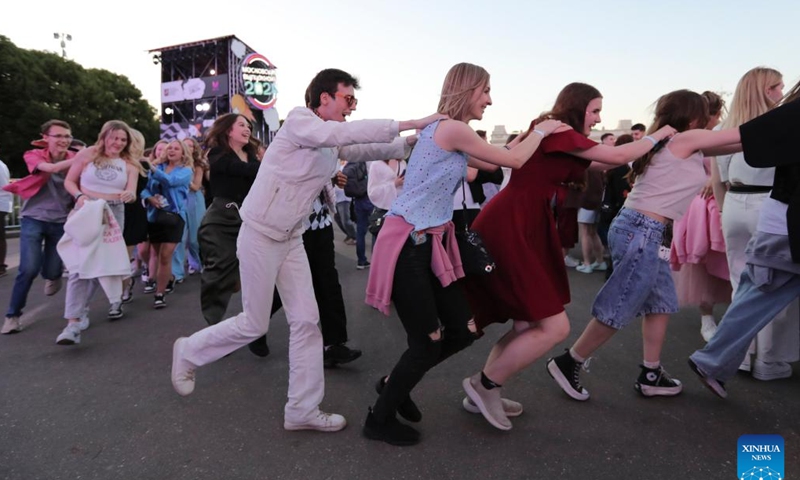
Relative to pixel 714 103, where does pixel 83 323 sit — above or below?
below

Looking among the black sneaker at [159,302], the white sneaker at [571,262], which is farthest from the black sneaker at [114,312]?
the white sneaker at [571,262]

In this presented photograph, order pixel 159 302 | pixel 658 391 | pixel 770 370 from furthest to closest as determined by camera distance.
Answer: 1. pixel 159 302
2. pixel 770 370
3. pixel 658 391

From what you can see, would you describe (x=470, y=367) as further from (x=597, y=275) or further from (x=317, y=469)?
(x=597, y=275)

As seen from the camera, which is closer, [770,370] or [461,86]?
[461,86]

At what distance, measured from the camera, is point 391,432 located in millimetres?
2594

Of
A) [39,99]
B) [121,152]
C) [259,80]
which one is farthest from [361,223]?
[259,80]

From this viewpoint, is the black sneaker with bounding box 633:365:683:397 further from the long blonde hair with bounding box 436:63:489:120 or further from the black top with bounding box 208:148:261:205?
the black top with bounding box 208:148:261:205

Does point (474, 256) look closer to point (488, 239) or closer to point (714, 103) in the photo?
point (488, 239)

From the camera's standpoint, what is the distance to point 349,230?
34.8ft

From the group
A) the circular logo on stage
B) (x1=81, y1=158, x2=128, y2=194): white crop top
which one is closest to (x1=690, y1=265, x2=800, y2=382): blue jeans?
(x1=81, y1=158, x2=128, y2=194): white crop top

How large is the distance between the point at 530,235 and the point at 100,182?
4.14 m

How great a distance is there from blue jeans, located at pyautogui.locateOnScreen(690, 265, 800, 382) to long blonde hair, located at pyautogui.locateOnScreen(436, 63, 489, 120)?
1.73m

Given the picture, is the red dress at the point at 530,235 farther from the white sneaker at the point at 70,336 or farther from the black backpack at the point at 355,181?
the black backpack at the point at 355,181

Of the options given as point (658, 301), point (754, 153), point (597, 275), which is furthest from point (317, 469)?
point (597, 275)
